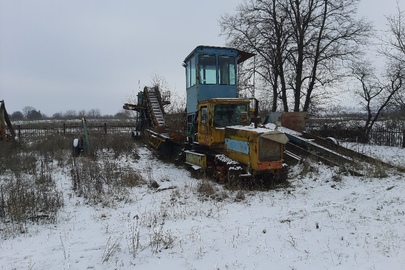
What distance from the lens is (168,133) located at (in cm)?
1356

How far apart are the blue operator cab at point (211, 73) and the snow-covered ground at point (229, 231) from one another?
155 inches

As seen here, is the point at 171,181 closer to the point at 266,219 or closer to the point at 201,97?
the point at 201,97

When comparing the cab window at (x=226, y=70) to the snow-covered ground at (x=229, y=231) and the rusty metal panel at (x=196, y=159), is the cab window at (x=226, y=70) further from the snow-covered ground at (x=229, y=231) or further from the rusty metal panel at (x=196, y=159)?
the snow-covered ground at (x=229, y=231)

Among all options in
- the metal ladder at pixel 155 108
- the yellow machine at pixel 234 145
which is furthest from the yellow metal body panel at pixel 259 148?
the metal ladder at pixel 155 108

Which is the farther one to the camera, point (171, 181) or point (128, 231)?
point (171, 181)

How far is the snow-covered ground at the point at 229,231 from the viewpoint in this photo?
4.24 metres

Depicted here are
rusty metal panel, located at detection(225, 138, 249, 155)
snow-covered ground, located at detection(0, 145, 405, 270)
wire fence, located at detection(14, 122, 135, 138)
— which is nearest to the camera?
snow-covered ground, located at detection(0, 145, 405, 270)

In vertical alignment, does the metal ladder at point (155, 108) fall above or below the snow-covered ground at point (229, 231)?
above

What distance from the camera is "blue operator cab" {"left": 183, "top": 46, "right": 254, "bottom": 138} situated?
10789 millimetres

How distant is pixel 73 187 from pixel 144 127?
9.04 meters

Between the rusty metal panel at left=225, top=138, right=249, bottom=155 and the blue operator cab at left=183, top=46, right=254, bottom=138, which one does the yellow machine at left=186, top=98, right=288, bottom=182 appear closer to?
the rusty metal panel at left=225, top=138, right=249, bottom=155

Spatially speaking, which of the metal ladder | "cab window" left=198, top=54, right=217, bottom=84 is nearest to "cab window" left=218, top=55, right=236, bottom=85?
"cab window" left=198, top=54, right=217, bottom=84

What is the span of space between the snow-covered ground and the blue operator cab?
3.95m

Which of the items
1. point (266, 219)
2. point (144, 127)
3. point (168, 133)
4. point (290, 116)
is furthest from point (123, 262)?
point (144, 127)
